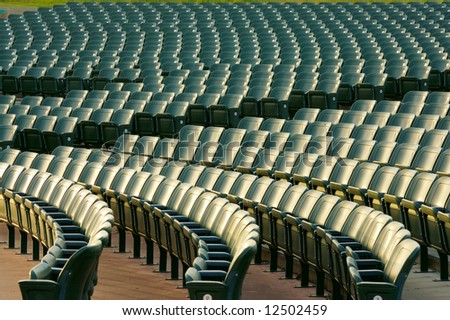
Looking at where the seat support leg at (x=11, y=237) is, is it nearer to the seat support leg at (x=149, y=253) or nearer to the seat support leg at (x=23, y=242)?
the seat support leg at (x=23, y=242)

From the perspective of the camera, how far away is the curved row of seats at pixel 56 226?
4.15 m

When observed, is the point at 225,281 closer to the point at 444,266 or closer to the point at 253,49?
the point at 444,266

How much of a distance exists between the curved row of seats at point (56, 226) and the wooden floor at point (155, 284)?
33cm

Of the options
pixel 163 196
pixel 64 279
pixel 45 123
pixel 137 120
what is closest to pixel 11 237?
pixel 163 196

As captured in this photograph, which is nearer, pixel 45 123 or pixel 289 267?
pixel 289 267

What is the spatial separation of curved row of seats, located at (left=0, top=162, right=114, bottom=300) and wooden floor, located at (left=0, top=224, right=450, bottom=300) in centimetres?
33

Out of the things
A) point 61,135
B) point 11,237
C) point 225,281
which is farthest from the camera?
point 61,135

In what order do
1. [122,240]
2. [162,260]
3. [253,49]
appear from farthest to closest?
[253,49] < [122,240] < [162,260]

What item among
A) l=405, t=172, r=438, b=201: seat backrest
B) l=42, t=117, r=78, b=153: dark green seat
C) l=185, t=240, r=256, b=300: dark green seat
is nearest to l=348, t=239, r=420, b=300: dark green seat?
l=185, t=240, r=256, b=300: dark green seat

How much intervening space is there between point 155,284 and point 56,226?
81 centimetres

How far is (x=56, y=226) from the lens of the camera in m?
5.70

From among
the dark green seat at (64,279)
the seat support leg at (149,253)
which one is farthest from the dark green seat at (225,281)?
the seat support leg at (149,253)

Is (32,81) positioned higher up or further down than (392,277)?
further down

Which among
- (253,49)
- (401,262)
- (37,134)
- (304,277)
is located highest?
(401,262)
